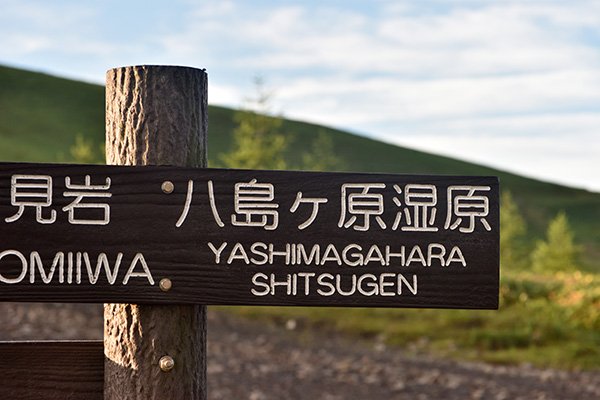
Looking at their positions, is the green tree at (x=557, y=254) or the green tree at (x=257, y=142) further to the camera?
the green tree at (x=557, y=254)

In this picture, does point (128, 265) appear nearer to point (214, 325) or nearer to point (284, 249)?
point (284, 249)

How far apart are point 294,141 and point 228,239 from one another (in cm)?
6495

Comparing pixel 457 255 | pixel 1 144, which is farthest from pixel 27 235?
pixel 1 144

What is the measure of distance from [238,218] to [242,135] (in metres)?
29.3

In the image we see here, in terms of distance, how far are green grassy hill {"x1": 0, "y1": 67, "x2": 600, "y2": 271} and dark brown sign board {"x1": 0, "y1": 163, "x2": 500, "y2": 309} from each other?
54.8 m

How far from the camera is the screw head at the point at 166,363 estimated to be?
3494mm

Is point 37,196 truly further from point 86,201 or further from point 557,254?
point 557,254

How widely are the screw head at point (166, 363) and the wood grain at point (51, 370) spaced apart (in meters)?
0.35

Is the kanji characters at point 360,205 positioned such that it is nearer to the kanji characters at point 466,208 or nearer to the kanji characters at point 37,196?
the kanji characters at point 466,208

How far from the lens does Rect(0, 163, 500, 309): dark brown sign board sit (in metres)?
3.40

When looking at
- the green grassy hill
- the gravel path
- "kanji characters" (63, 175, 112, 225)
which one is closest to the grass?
the green grassy hill

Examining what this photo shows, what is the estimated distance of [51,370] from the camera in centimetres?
369

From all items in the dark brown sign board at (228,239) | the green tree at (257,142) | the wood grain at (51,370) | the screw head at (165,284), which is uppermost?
the green tree at (257,142)

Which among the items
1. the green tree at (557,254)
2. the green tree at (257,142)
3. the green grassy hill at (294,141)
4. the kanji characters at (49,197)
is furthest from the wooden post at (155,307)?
the green grassy hill at (294,141)
